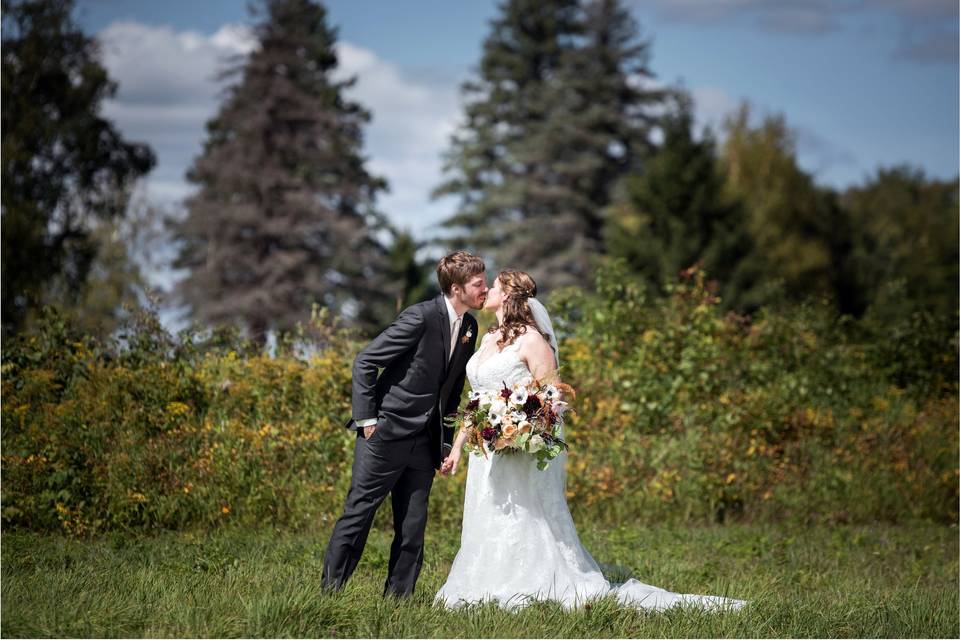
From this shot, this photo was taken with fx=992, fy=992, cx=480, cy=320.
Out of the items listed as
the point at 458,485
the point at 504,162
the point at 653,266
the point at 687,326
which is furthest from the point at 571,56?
the point at 458,485

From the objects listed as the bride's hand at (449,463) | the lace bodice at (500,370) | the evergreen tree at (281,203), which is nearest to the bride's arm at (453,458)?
the bride's hand at (449,463)

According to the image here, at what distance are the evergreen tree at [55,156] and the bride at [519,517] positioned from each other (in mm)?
18680

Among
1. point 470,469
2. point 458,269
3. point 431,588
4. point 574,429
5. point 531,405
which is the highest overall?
point 458,269

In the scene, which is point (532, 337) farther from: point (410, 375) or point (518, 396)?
point (410, 375)

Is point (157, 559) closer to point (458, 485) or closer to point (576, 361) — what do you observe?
point (458, 485)

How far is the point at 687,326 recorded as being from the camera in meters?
10.5

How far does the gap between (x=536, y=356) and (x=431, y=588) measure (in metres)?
1.64

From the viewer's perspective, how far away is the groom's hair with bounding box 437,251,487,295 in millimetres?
5578

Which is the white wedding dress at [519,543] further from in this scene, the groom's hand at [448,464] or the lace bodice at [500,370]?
the groom's hand at [448,464]

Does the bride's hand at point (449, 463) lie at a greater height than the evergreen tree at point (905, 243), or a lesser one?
lesser

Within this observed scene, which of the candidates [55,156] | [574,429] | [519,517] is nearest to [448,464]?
[519,517]

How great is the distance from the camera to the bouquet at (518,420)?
217 inches

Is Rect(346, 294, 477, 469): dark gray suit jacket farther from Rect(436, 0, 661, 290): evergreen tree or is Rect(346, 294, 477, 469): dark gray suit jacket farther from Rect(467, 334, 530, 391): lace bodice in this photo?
Rect(436, 0, 661, 290): evergreen tree

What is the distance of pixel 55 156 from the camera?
25203 millimetres
